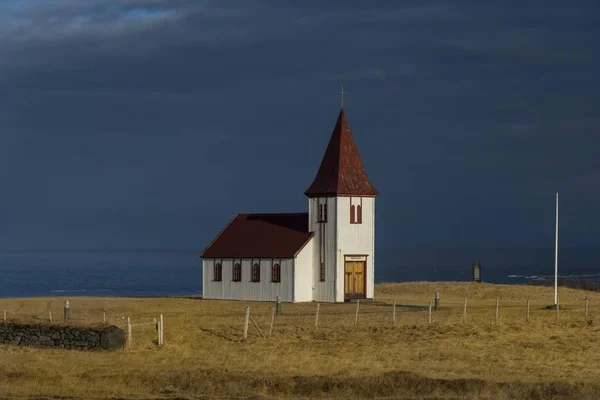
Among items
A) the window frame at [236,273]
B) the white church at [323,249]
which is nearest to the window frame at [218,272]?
the white church at [323,249]

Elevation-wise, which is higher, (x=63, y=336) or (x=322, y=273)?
(x=322, y=273)

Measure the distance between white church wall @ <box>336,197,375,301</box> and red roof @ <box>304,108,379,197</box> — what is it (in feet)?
1.76

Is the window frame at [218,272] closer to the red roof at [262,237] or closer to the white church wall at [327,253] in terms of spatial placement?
the red roof at [262,237]

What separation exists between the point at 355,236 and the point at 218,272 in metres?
8.30

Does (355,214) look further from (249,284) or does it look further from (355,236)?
(249,284)

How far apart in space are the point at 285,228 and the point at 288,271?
3.54m

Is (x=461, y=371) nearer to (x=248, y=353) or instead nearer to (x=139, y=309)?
(x=248, y=353)

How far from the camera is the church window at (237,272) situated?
61.0m

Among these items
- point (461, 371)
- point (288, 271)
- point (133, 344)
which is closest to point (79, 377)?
point (133, 344)

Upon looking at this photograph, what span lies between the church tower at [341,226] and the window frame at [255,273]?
305 cm

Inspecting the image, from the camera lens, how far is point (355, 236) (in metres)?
59.2

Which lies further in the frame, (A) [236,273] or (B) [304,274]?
(A) [236,273]

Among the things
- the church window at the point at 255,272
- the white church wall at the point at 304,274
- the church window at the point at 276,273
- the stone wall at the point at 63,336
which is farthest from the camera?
the church window at the point at 255,272

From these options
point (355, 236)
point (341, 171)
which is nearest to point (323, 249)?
point (355, 236)
